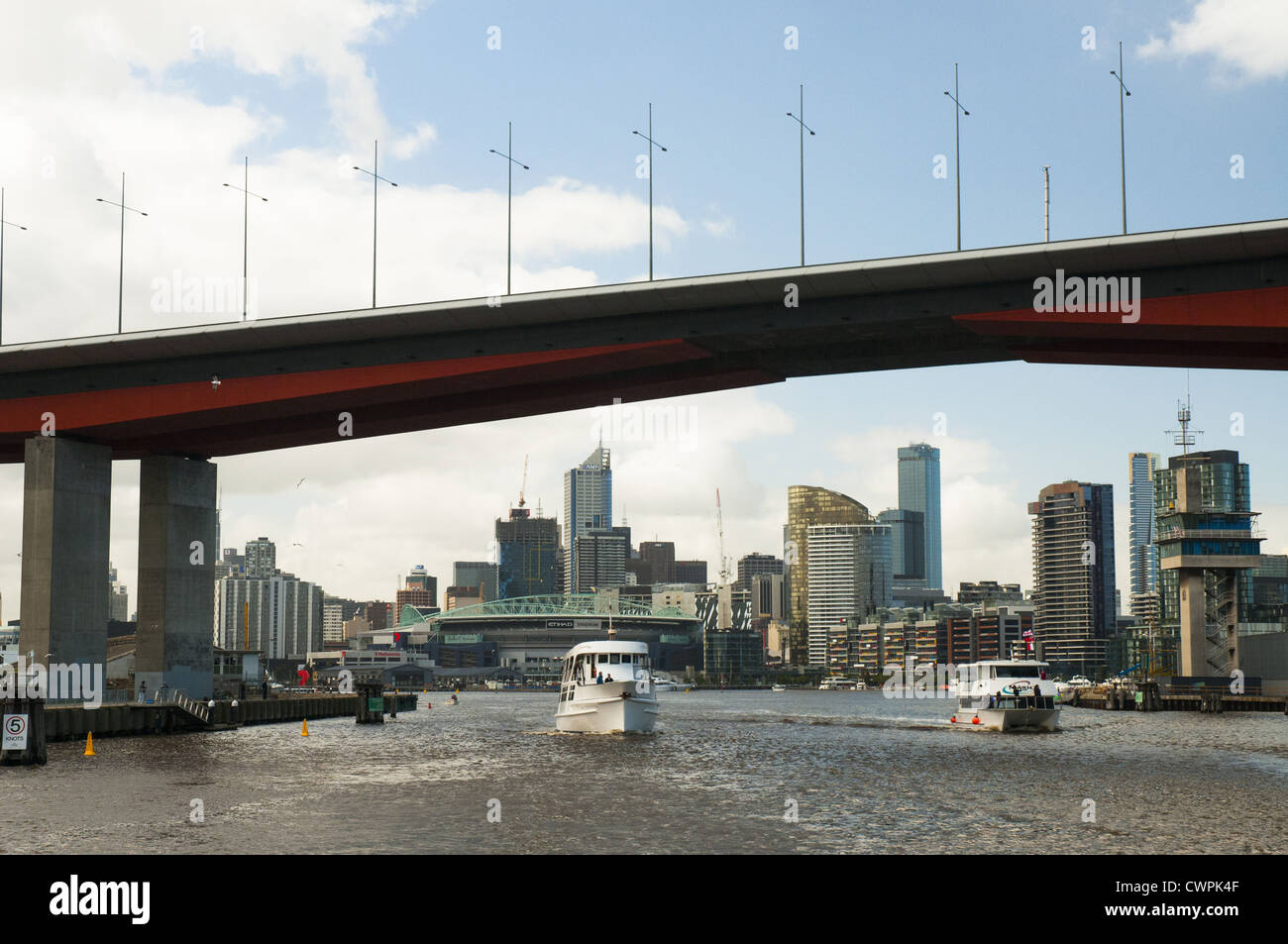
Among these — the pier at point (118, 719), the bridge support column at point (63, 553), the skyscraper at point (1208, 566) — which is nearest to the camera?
the pier at point (118, 719)

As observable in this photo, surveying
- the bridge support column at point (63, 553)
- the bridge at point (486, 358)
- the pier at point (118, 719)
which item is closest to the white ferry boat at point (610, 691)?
the bridge at point (486, 358)

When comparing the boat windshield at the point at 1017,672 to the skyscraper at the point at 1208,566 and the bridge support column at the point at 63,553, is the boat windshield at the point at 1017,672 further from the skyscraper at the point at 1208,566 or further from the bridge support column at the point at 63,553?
the skyscraper at the point at 1208,566

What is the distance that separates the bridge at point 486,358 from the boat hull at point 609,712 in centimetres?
1561

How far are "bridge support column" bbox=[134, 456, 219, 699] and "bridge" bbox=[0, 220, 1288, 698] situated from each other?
13 centimetres

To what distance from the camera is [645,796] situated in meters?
40.9

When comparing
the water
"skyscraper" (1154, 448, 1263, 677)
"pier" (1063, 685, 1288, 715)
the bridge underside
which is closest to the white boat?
the water

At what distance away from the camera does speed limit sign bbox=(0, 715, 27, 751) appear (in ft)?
166

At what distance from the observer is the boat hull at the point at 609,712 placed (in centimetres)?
7125

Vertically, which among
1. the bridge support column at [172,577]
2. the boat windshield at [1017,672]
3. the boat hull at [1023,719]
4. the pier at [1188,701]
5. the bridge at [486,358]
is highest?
the bridge at [486,358]

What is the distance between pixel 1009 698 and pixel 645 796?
4750 cm

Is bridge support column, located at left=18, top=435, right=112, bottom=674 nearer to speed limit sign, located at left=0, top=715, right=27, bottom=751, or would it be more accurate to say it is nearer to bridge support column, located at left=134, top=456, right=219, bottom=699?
bridge support column, located at left=134, top=456, right=219, bottom=699

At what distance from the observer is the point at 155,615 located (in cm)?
8044
